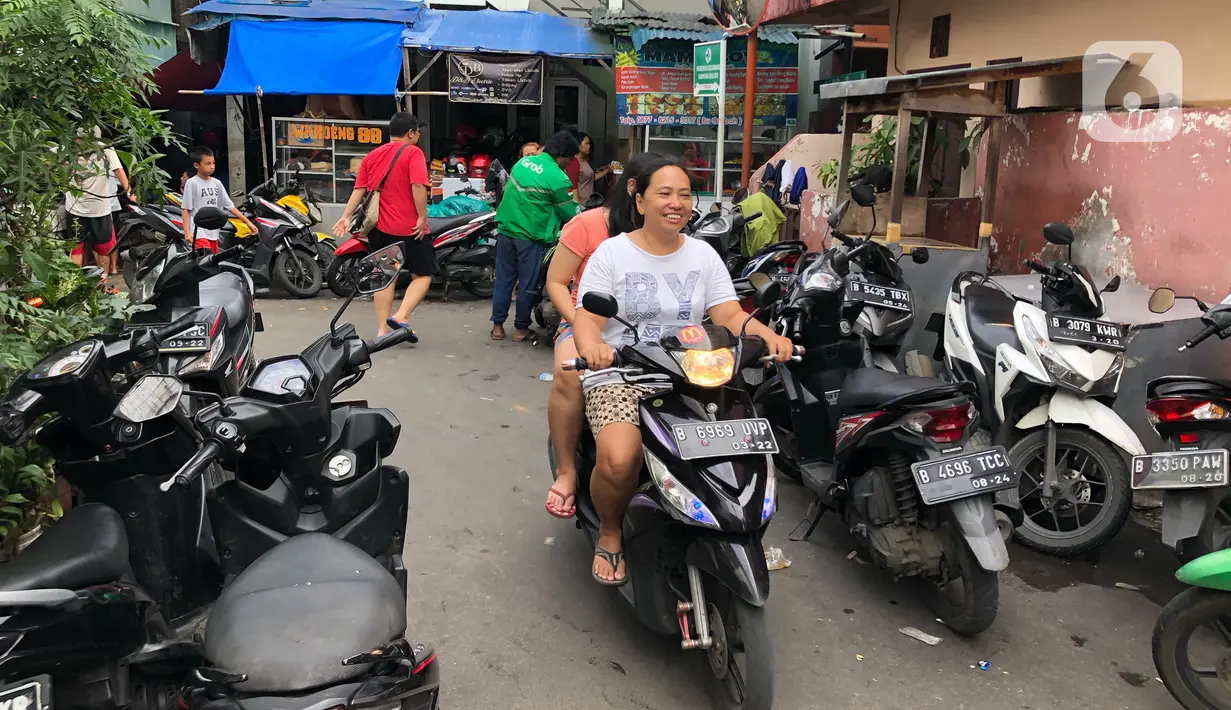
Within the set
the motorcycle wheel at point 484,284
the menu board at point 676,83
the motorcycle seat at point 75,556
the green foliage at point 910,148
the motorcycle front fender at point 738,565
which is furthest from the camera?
the menu board at point 676,83

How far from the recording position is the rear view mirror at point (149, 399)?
243 centimetres

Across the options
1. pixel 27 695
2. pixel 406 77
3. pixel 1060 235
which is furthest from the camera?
pixel 406 77

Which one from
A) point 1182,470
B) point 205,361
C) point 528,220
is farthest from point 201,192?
point 1182,470

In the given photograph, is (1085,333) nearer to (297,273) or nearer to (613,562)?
(613,562)

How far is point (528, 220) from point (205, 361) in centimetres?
395

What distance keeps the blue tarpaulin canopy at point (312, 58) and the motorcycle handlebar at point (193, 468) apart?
11.0 metres

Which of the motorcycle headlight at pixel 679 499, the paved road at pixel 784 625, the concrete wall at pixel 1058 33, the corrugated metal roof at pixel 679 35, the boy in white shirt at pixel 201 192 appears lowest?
the paved road at pixel 784 625

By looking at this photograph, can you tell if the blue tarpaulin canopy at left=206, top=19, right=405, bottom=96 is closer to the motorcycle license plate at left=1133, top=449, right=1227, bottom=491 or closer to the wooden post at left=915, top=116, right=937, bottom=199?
the wooden post at left=915, top=116, right=937, bottom=199

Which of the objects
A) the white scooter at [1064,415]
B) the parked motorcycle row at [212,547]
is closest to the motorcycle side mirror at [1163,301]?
the white scooter at [1064,415]

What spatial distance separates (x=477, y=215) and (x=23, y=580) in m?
7.88

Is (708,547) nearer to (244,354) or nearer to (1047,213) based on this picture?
(244,354)

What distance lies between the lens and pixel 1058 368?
4023 mm

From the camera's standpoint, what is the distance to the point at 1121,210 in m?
5.72

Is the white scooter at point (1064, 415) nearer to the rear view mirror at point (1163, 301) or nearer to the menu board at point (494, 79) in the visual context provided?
the rear view mirror at point (1163, 301)
